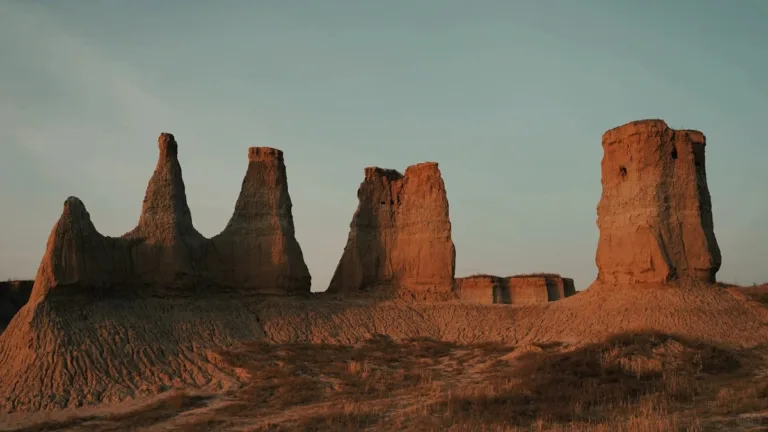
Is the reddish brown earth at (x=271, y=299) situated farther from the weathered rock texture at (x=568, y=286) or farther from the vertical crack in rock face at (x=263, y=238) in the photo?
the weathered rock texture at (x=568, y=286)

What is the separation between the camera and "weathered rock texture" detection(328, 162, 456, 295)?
33.7m

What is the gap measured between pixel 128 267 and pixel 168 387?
6642mm

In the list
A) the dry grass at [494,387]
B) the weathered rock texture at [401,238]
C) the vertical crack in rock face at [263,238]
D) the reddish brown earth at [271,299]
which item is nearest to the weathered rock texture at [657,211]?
the reddish brown earth at [271,299]

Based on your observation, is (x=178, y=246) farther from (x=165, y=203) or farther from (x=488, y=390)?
(x=488, y=390)

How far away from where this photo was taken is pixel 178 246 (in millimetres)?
27531

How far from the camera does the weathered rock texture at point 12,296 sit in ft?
128

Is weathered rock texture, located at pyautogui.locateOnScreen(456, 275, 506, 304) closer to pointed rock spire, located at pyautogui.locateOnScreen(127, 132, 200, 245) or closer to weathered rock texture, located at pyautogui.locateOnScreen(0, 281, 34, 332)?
pointed rock spire, located at pyautogui.locateOnScreen(127, 132, 200, 245)

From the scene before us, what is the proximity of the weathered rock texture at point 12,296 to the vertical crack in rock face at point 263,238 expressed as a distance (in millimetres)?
17926

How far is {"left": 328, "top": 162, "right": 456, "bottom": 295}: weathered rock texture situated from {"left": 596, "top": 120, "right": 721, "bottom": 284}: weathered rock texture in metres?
8.15

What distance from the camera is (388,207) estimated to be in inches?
1396

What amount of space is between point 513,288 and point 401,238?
18465 mm

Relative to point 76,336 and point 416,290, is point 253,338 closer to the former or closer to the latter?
point 76,336

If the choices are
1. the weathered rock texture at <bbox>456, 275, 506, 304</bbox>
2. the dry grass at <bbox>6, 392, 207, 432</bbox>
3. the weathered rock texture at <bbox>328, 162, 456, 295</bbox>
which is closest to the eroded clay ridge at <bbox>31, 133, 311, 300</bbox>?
the weathered rock texture at <bbox>328, 162, 456, 295</bbox>

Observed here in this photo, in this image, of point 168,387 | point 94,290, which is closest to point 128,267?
point 94,290
